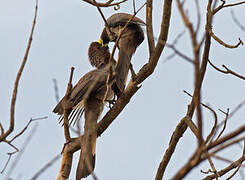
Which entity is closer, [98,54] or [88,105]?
[88,105]

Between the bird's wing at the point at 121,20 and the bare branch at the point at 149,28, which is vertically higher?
the bird's wing at the point at 121,20

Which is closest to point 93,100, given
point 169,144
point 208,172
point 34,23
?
point 169,144

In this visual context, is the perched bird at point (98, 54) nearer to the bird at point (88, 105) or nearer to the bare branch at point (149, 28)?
the bird at point (88, 105)

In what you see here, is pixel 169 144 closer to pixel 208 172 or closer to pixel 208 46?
pixel 208 172

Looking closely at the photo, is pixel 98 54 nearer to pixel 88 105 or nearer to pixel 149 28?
pixel 88 105

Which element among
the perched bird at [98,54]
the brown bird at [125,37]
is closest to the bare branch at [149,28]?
the brown bird at [125,37]

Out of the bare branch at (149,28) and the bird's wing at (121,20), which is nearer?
the bare branch at (149,28)

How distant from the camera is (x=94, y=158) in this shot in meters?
4.62

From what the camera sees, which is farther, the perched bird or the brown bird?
the perched bird

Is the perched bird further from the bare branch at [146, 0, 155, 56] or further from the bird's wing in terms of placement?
the bare branch at [146, 0, 155, 56]

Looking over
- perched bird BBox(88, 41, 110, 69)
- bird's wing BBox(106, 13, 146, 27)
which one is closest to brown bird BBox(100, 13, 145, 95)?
bird's wing BBox(106, 13, 146, 27)

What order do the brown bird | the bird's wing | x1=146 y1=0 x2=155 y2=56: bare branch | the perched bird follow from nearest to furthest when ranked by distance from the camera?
x1=146 y1=0 x2=155 y2=56: bare branch → the brown bird → the bird's wing → the perched bird

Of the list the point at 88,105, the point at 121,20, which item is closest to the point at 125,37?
the point at 121,20

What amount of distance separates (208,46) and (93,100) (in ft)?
5.76
